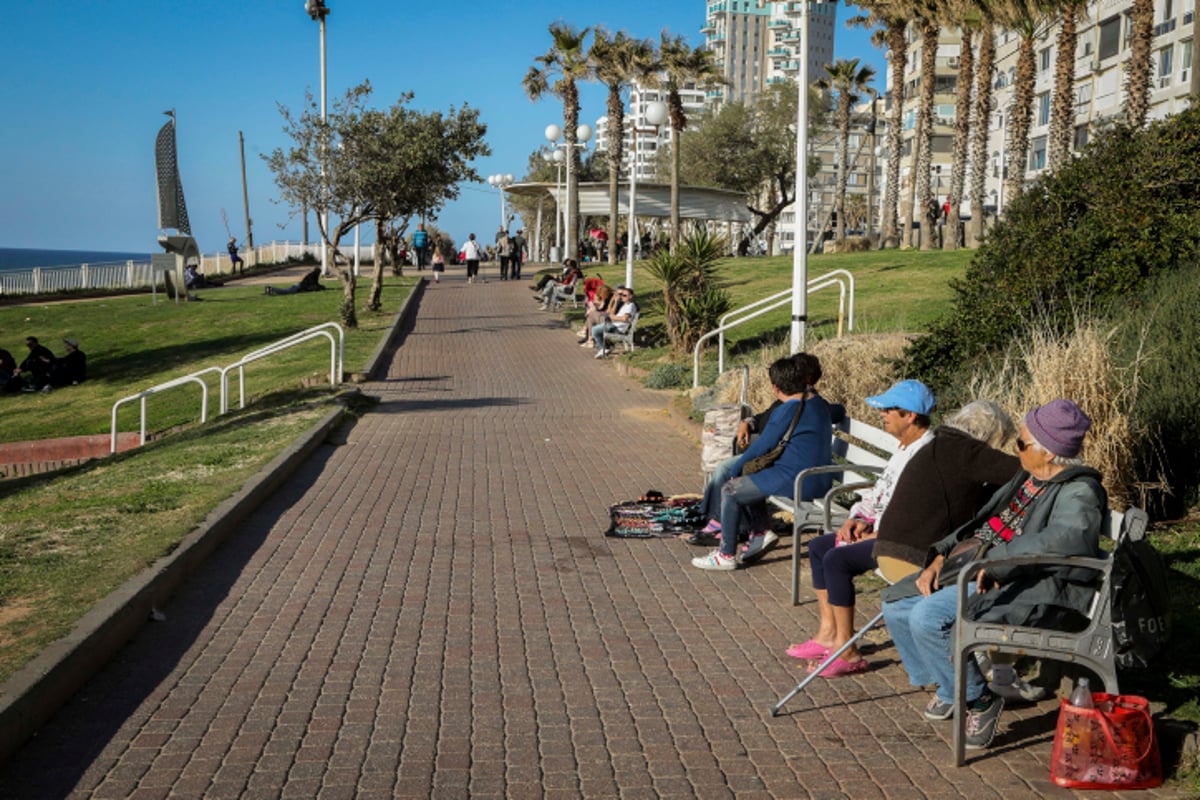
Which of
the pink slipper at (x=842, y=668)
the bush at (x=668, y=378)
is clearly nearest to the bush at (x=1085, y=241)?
the pink slipper at (x=842, y=668)

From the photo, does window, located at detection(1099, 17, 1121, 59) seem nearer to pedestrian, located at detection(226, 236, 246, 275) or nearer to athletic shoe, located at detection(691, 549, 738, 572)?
pedestrian, located at detection(226, 236, 246, 275)


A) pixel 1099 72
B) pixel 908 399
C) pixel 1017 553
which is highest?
pixel 1099 72

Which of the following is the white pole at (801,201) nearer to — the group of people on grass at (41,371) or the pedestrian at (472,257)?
the group of people on grass at (41,371)

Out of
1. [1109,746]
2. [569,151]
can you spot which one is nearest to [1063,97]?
[569,151]

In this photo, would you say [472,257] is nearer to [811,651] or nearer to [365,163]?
[365,163]

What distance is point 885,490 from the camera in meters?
6.10

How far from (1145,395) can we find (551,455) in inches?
226

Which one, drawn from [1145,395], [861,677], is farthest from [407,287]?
[861,677]

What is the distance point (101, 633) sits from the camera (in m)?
5.73

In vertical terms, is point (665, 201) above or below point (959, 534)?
above

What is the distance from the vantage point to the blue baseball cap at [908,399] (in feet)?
19.2

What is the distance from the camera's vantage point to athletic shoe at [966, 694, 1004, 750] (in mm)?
4605

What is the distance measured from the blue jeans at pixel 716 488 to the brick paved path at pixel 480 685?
319 millimetres

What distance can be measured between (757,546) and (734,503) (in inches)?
17.0
